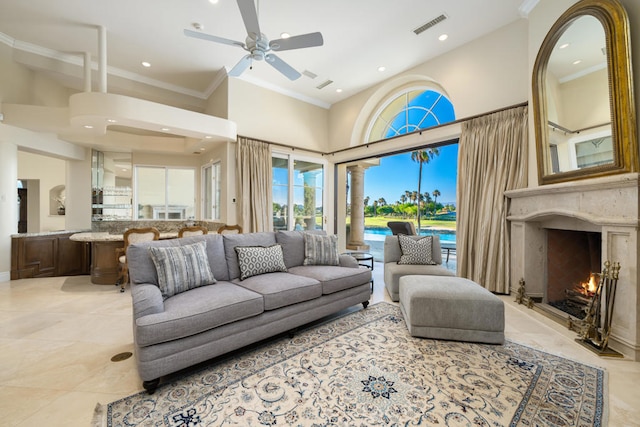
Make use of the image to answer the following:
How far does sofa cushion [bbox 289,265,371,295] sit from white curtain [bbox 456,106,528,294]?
1.87m

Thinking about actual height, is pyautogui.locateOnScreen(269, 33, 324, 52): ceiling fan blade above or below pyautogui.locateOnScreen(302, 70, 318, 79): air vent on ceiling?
below

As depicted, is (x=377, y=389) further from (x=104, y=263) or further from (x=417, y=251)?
(x=104, y=263)

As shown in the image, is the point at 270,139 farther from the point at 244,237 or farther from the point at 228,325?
the point at 228,325

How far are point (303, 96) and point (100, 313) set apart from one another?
5.28 m

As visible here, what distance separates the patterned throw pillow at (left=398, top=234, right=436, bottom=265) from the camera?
150 inches

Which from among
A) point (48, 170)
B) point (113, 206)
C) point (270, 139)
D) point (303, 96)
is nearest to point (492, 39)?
point (303, 96)

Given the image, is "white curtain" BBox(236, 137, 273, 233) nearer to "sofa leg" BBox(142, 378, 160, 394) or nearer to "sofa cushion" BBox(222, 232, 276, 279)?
"sofa cushion" BBox(222, 232, 276, 279)

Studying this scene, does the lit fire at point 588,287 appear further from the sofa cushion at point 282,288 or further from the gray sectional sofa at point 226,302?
the sofa cushion at point 282,288

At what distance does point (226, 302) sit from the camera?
2.10 meters

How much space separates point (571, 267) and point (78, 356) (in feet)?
17.1

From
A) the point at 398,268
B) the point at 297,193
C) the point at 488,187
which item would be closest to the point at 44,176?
the point at 297,193

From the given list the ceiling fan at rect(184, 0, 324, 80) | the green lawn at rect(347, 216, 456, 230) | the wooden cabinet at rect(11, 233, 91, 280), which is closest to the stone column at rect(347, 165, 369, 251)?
the green lawn at rect(347, 216, 456, 230)

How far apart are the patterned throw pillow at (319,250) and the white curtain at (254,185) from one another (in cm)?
180

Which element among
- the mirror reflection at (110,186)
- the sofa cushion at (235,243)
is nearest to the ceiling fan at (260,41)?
the sofa cushion at (235,243)
